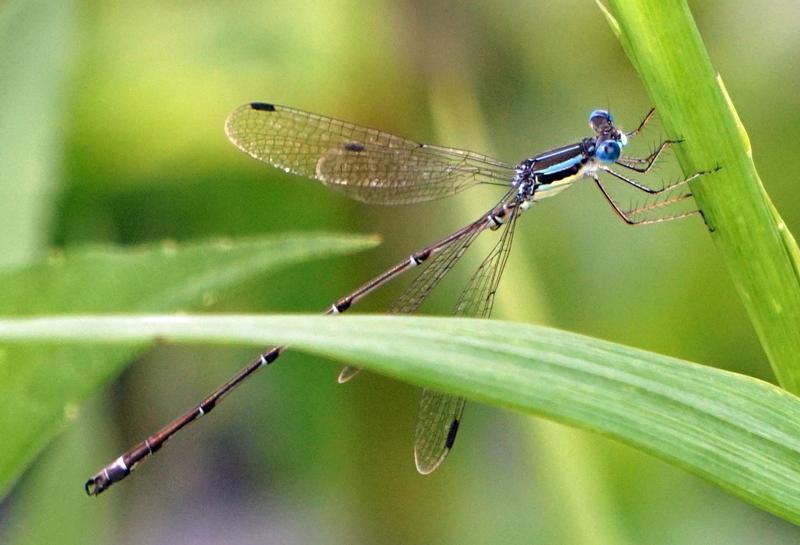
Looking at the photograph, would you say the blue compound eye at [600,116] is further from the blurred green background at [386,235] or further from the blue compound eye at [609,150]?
the blurred green background at [386,235]

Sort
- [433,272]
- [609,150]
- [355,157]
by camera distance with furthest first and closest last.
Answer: [355,157]
[433,272]
[609,150]

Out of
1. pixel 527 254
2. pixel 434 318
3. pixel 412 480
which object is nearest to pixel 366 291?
pixel 527 254

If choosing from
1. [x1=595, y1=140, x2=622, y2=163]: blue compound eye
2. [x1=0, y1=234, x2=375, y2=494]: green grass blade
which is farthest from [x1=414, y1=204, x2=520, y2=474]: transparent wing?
[x1=0, y1=234, x2=375, y2=494]: green grass blade

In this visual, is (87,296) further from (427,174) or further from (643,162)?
(427,174)

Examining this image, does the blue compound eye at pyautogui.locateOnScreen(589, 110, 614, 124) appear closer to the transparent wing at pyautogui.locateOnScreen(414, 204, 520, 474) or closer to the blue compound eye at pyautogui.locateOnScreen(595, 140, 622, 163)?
the blue compound eye at pyautogui.locateOnScreen(595, 140, 622, 163)

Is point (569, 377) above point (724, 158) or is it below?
below

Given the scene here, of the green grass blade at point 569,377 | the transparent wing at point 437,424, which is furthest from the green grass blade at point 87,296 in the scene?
the transparent wing at point 437,424

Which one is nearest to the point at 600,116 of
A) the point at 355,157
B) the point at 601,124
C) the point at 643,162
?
the point at 601,124

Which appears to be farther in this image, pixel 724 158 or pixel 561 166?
pixel 561 166
